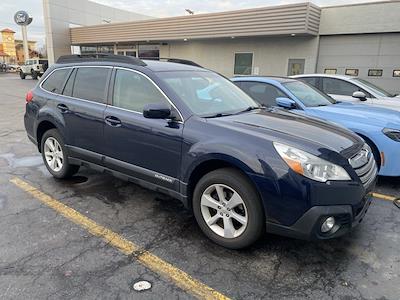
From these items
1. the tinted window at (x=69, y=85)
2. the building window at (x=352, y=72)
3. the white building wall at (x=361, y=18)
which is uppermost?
the white building wall at (x=361, y=18)

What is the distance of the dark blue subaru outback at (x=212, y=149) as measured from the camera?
269 centimetres

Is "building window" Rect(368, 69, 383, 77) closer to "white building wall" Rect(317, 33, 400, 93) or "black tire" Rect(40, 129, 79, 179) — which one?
"white building wall" Rect(317, 33, 400, 93)

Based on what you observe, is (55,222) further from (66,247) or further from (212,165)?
(212,165)

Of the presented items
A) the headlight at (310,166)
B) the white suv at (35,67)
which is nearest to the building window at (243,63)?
the headlight at (310,166)

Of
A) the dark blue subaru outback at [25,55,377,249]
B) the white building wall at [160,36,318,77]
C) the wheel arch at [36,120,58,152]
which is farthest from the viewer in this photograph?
the white building wall at [160,36,318,77]

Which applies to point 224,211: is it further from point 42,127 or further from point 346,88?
point 346,88

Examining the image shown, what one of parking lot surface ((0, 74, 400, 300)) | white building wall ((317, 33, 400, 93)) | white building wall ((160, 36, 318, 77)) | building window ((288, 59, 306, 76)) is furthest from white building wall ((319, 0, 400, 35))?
parking lot surface ((0, 74, 400, 300))

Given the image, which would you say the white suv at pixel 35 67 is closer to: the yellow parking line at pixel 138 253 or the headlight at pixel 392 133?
the yellow parking line at pixel 138 253

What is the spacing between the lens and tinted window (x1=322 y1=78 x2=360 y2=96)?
734 cm

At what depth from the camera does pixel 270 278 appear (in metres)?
2.70

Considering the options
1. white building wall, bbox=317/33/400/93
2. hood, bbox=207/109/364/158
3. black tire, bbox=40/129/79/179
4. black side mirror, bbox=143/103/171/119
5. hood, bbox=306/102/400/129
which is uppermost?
white building wall, bbox=317/33/400/93

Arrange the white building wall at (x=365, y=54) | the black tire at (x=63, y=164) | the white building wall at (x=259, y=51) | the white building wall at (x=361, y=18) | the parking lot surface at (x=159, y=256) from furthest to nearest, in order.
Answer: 1. the white building wall at (x=259, y=51)
2. the white building wall at (x=365, y=54)
3. the white building wall at (x=361, y=18)
4. the black tire at (x=63, y=164)
5. the parking lot surface at (x=159, y=256)

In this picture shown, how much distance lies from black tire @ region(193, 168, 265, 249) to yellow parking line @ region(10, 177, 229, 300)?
1.74 ft

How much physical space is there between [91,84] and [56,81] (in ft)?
2.93
